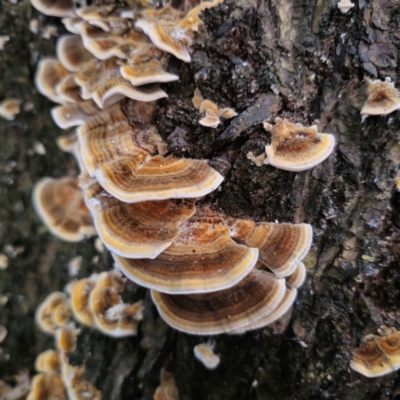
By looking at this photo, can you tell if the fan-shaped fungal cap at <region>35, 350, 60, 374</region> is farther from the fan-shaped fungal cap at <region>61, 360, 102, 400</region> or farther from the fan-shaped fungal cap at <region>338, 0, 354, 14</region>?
the fan-shaped fungal cap at <region>338, 0, 354, 14</region>

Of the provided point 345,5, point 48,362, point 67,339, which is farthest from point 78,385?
point 345,5

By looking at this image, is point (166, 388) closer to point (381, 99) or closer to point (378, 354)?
point (378, 354)

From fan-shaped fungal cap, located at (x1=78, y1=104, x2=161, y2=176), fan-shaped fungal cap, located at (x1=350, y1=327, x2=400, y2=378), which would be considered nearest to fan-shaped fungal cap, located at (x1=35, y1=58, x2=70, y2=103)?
fan-shaped fungal cap, located at (x1=78, y1=104, x2=161, y2=176)

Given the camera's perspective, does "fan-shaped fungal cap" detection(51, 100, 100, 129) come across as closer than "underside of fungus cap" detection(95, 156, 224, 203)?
Answer: No

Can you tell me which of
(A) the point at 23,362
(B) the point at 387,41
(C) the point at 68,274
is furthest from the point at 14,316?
(B) the point at 387,41

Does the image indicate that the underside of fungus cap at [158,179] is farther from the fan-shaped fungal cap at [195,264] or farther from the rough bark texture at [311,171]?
the fan-shaped fungal cap at [195,264]

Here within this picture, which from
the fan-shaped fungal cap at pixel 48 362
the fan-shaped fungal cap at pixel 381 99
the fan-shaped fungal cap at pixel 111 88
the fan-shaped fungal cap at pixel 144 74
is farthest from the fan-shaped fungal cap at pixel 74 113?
the fan-shaped fungal cap at pixel 48 362
